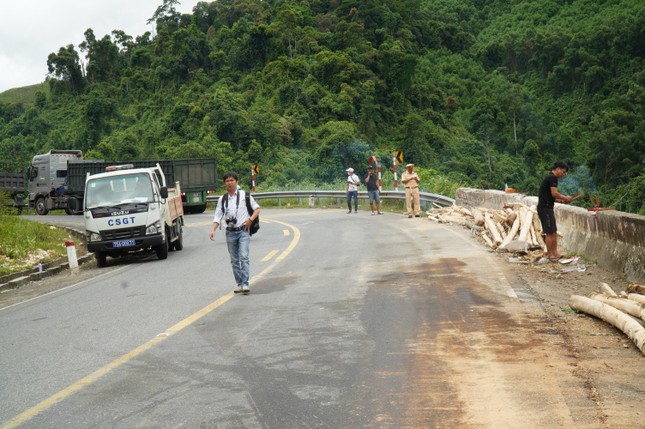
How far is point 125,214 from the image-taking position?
1744 cm

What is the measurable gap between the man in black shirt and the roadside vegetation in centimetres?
1198

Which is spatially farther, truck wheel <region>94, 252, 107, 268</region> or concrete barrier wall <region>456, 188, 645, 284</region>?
truck wheel <region>94, 252, 107, 268</region>

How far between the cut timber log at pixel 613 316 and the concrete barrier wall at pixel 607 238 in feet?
6.72

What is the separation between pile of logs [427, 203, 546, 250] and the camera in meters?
15.3

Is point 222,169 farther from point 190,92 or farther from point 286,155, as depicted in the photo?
point 190,92

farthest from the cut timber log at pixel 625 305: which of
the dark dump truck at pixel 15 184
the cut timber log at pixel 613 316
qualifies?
the dark dump truck at pixel 15 184

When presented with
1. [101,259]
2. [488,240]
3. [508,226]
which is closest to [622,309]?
[488,240]

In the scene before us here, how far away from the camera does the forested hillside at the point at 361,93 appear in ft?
189

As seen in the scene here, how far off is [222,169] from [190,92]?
2828 centimetres

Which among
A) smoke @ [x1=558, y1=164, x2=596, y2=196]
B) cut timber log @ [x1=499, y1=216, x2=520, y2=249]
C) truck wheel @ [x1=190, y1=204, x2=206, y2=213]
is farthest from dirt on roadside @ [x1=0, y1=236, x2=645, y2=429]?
smoke @ [x1=558, y1=164, x2=596, y2=196]

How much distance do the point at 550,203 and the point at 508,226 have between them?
404cm

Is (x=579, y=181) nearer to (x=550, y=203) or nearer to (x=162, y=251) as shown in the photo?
(x=162, y=251)

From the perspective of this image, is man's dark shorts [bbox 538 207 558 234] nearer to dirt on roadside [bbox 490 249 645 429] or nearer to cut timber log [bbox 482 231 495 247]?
dirt on roadside [bbox 490 249 645 429]

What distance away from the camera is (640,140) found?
5219 centimetres
